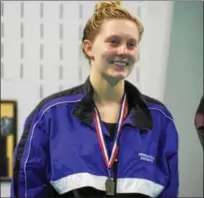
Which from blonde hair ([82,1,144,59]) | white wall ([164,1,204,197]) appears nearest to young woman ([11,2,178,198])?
blonde hair ([82,1,144,59])

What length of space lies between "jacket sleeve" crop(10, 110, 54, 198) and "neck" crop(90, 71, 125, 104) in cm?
19

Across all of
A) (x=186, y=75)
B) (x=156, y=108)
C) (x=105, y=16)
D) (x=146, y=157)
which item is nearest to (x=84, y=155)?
(x=146, y=157)

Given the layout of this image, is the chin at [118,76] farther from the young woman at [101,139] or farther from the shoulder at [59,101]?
the shoulder at [59,101]

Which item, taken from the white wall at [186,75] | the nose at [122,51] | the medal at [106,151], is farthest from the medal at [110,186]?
the white wall at [186,75]

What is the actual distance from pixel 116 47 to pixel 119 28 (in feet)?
0.18

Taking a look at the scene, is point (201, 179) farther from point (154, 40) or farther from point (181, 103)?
point (154, 40)

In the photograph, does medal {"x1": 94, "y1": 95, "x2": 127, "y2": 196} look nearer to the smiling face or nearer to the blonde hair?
the smiling face

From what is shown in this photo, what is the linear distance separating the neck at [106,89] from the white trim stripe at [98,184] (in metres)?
0.25

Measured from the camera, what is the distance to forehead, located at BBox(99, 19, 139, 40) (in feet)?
3.26

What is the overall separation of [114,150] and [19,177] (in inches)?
11.4

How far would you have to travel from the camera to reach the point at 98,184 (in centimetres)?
97

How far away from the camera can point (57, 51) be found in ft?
5.40

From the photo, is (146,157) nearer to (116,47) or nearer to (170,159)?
(170,159)

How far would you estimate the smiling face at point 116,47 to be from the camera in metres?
0.99
